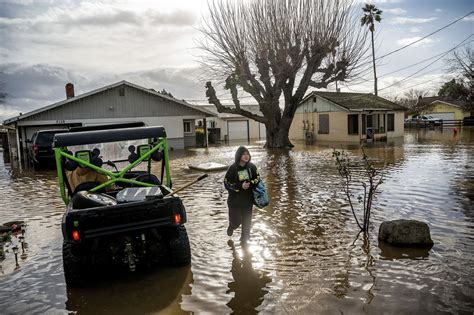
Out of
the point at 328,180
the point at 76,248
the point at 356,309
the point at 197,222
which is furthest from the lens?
the point at 328,180

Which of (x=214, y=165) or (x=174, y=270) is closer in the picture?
(x=174, y=270)

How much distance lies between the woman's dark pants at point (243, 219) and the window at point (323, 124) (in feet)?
85.6

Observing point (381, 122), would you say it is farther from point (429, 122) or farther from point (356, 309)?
point (356, 309)

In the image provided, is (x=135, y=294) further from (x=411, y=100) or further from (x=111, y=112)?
(x=411, y=100)

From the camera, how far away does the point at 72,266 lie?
470 cm

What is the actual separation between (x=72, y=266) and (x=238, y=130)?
112ft

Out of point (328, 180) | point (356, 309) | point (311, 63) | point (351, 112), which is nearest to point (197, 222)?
point (356, 309)

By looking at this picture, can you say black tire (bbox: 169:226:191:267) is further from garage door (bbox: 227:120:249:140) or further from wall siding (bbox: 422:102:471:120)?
wall siding (bbox: 422:102:471:120)

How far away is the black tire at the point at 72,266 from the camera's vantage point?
468 cm

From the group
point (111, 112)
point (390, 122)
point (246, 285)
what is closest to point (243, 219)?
point (246, 285)

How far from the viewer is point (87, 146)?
5918 mm

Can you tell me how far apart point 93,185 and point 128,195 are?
2.46 feet

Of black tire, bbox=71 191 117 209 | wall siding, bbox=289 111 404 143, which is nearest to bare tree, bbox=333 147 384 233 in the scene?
black tire, bbox=71 191 117 209

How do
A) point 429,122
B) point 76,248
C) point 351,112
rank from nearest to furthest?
1. point 76,248
2. point 351,112
3. point 429,122
